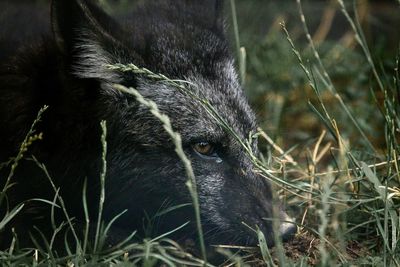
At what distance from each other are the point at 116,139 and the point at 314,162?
124 cm

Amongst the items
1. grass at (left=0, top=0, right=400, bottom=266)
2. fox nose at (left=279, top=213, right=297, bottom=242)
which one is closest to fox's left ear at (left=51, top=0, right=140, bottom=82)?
→ grass at (left=0, top=0, right=400, bottom=266)

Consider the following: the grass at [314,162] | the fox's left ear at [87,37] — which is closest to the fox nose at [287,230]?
the grass at [314,162]

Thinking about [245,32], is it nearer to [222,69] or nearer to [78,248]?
[222,69]

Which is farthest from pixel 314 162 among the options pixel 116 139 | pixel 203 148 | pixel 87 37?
pixel 87 37

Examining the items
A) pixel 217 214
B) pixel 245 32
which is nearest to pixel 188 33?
pixel 217 214

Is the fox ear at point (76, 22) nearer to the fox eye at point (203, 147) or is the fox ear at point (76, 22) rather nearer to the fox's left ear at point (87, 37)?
the fox's left ear at point (87, 37)

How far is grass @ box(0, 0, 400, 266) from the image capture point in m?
3.46

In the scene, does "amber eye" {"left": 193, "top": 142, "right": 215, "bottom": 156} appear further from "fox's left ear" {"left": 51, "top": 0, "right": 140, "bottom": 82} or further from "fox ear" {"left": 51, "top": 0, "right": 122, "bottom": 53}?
"fox ear" {"left": 51, "top": 0, "right": 122, "bottom": 53}

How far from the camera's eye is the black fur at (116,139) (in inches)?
165

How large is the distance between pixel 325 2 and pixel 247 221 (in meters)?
5.62

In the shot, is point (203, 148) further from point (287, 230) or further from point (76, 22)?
point (76, 22)

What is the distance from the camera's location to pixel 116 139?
170 inches

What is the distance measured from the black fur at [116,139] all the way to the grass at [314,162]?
0.12 meters

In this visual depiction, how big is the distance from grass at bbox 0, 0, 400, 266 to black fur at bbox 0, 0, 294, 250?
0.40ft
